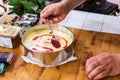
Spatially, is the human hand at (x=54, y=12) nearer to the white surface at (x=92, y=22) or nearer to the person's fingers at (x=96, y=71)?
the white surface at (x=92, y=22)

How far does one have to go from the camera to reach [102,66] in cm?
77

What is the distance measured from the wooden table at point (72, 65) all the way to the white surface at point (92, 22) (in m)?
0.07

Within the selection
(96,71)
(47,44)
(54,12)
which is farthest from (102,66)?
(54,12)

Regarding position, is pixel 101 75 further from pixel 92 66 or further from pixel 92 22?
pixel 92 22

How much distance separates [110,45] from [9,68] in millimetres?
403

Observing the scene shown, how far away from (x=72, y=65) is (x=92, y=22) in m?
0.34

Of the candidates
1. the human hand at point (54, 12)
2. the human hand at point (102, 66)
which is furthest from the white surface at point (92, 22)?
the human hand at point (102, 66)

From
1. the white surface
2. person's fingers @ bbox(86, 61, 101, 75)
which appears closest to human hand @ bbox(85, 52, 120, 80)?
Result: person's fingers @ bbox(86, 61, 101, 75)

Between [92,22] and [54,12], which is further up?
[54,12]

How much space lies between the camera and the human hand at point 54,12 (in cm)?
98

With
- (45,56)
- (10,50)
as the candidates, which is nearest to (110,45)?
(45,56)

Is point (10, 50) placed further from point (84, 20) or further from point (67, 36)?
Answer: point (84, 20)

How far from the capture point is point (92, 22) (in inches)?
43.4

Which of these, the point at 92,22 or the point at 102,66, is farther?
the point at 92,22
